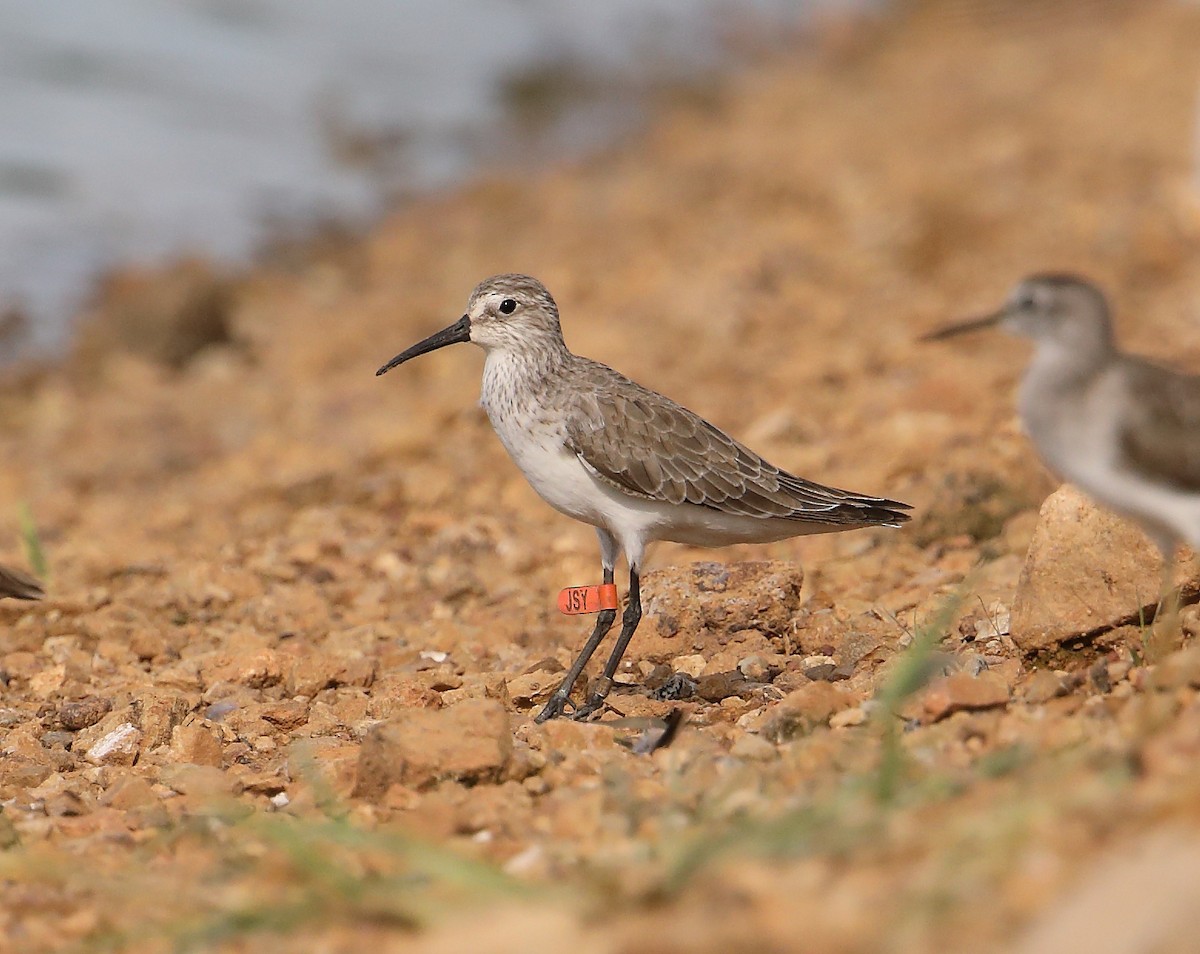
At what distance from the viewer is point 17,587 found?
5895 millimetres

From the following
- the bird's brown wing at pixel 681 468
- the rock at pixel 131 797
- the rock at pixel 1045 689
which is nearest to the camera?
the rock at pixel 1045 689

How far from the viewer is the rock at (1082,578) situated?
4.65 meters

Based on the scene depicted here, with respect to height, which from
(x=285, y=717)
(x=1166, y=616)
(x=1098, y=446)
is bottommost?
(x=285, y=717)

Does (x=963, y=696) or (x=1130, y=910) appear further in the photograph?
(x=963, y=696)

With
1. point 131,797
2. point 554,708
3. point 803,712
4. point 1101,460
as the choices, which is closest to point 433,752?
point 131,797

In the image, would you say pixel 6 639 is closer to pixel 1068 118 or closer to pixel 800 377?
pixel 800 377

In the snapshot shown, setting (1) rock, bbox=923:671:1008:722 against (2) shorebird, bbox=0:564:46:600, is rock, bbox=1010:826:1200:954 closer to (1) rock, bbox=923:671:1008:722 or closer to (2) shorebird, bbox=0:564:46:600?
(1) rock, bbox=923:671:1008:722

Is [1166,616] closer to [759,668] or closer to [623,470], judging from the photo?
[759,668]

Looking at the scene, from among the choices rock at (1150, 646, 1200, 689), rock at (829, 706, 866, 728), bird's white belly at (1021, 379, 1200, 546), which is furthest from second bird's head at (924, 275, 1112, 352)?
rock at (829, 706, 866, 728)

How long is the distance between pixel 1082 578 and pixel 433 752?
1.89 m

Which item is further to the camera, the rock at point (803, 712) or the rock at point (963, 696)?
the rock at point (803, 712)

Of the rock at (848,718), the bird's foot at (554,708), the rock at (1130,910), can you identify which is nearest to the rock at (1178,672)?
the rock at (848,718)

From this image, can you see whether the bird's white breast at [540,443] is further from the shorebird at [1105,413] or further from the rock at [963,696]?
the shorebird at [1105,413]

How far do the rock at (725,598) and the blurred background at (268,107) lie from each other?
7.36 meters
